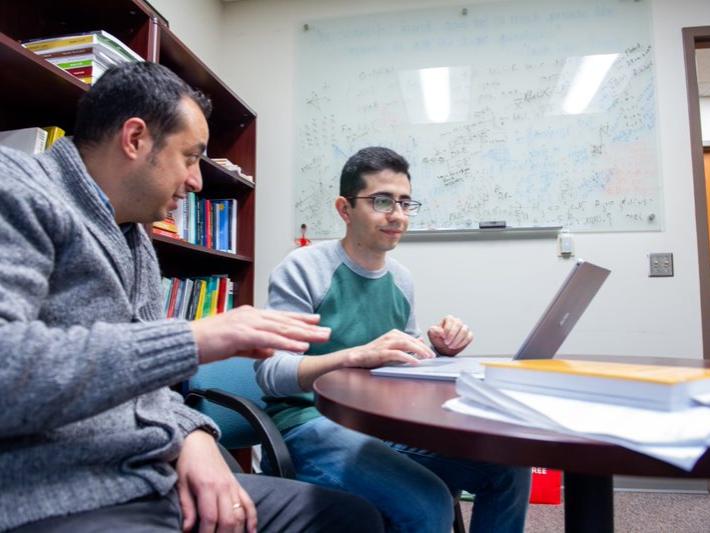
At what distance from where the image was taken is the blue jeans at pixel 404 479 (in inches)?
38.1

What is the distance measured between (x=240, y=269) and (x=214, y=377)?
4.55 ft

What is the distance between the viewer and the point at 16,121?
5.43 ft

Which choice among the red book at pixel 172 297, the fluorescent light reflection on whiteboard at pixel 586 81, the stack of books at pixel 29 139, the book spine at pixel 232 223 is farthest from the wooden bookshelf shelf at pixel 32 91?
the fluorescent light reflection on whiteboard at pixel 586 81

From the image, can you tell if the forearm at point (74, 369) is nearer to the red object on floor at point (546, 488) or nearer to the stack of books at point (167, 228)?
the stack of books at point (167, 228)

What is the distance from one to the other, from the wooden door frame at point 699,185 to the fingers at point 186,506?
254cm

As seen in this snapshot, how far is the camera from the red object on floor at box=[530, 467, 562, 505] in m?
2.30

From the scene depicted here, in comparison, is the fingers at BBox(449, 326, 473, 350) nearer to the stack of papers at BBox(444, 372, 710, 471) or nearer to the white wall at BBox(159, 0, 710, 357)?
the stack of papers at BBox(444, 372, 710, 471)

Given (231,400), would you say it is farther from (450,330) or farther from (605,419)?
(605,419)

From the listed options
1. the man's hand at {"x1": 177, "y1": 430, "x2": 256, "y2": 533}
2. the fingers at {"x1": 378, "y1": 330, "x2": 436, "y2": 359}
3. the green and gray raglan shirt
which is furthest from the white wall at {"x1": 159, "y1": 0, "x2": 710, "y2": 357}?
the man's hand at {"x1": 177, "y1": 430, "x2": 256, "y2": 533}

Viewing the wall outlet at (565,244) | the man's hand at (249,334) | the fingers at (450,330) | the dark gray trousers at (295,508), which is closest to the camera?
the man's hand at (249,334)

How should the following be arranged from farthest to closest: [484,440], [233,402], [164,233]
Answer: [164,233], [233,402], [484,440]

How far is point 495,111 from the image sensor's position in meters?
2.71

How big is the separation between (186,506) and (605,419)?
630mm

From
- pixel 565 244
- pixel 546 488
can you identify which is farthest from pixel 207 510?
pixel 565 244
